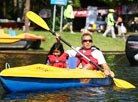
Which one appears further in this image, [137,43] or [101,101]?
[137,43]

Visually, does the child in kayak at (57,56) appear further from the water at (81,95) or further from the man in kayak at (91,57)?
the water at (81,95)

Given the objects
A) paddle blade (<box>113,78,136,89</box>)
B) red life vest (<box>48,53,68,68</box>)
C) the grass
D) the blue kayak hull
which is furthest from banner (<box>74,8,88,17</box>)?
the blue kayak hull

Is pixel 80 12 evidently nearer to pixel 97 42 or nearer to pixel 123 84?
pixel 97 42

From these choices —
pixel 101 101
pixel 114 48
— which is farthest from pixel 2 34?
pixel 101 101

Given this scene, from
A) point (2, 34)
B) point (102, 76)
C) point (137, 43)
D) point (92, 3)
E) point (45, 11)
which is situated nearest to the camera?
point (102, 76)

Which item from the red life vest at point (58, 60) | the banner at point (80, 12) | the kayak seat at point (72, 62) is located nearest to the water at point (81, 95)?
the red life vest at point (58, 60)

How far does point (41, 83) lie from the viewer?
1245cm

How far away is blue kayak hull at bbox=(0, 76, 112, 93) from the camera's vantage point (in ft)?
39.6

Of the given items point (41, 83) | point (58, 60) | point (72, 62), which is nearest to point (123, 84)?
point (72, 62)

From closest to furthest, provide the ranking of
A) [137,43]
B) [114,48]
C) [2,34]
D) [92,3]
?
1. [137,43]
2. [2,34]
3. [114,48]
4. [92,3]

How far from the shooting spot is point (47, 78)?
488 inches

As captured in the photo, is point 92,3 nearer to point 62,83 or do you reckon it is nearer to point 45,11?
point 45,11

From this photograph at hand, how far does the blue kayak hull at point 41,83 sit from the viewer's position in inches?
476

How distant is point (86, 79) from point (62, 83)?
64 centimetres
